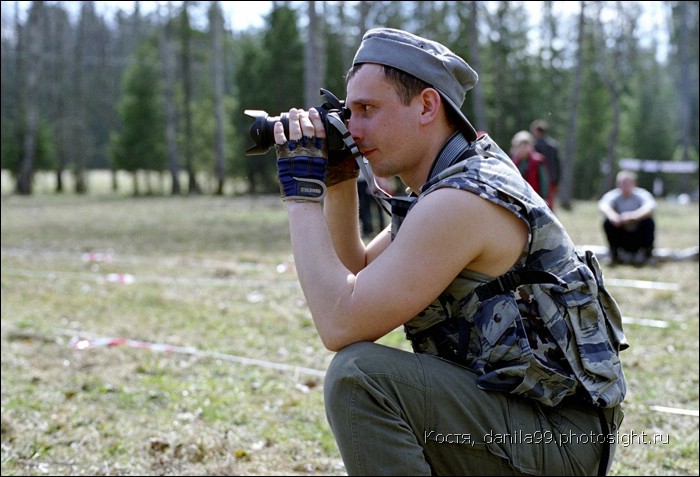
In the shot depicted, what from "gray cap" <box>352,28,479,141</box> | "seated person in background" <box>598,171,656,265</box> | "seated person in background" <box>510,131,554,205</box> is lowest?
"seated person in background" <box>598,171,656,265</box>

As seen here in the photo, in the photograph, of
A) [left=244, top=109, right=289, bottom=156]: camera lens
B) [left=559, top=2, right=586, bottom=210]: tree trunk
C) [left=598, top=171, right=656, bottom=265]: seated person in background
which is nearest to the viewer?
[left=244, top=109, right=289, bottom=156]: camera lens

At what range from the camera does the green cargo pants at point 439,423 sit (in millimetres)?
1899

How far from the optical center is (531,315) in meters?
2.00

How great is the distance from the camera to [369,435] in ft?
6.21

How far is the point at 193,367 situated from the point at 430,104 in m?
2.98

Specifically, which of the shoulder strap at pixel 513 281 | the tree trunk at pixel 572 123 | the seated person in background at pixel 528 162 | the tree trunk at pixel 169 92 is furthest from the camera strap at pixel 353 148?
the tree trunk at pixel 169 92

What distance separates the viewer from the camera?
2.13 metres

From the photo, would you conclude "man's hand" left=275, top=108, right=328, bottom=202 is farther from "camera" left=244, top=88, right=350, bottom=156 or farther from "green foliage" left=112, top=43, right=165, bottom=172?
"green foliage" left=112, top=43, right=165, bottom=172

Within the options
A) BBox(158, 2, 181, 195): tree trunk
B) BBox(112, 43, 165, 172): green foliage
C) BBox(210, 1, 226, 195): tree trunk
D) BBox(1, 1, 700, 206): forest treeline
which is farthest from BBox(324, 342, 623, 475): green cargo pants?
BBox(112, 43, 165, 172): green foliage

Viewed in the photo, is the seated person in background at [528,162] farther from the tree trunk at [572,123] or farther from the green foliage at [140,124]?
the green foliage at [140,124]

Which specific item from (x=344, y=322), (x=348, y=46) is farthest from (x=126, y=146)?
(x=344, y=322)

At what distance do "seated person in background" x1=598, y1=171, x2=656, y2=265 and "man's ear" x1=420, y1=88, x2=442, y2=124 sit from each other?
8.25 meters

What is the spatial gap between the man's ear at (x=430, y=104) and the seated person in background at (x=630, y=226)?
8253mm

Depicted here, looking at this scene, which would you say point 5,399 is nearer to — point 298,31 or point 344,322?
point 344,322
